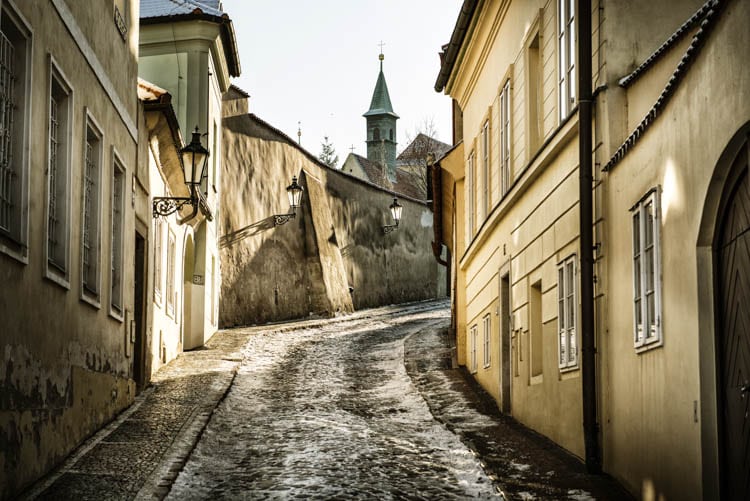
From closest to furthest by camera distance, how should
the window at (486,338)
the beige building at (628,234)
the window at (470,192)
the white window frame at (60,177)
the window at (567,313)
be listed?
the beige building at (628,234) → the white window frame at (60,177) → the window at (567,313) → the window at (486,338) → the window at (470,192)

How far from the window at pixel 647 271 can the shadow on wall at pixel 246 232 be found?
18.9m

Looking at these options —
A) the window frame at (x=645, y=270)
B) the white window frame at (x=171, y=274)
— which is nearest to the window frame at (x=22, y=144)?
the window frame at (x=645, y=270)

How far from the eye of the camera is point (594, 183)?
9.73 meters

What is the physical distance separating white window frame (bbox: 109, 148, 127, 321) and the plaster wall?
621 cm

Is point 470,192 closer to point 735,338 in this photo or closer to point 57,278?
point 57,278

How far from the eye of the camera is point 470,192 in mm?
19266

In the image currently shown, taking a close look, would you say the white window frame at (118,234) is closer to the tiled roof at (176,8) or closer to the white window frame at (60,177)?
the white window frame at (60,177)

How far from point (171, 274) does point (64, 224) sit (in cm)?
983

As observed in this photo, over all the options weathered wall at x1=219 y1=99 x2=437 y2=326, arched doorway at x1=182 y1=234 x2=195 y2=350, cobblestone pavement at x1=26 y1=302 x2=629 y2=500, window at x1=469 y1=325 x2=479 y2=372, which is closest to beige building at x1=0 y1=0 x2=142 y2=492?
cobblestone pavement at x1=26 y1=302 x2=629 y2=500

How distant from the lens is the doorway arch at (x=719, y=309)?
611cm

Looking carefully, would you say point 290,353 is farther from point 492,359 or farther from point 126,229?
point 126,229

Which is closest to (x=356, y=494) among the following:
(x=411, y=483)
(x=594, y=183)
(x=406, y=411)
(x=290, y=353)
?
(x=411, y=483)

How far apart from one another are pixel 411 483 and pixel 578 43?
423 cm

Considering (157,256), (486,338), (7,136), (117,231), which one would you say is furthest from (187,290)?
(7,136)
